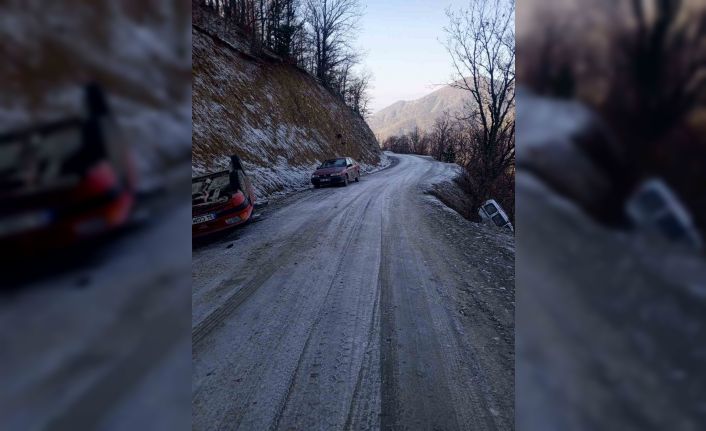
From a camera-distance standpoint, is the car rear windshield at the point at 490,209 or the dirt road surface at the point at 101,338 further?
the car rear windshield at the point at 490,209

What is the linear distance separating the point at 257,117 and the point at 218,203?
11666 millimetres

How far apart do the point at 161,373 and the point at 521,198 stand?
1.23m

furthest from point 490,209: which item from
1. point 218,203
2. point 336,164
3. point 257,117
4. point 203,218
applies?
point 257,117

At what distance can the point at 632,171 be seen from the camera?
2.90ft

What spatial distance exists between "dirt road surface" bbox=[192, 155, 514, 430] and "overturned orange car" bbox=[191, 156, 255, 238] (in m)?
0.37

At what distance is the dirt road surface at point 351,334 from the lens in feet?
7.13

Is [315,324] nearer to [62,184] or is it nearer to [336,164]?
[62,184]

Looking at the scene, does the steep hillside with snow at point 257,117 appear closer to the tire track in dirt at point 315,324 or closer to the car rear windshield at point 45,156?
the tire track in dirt at point 315,324

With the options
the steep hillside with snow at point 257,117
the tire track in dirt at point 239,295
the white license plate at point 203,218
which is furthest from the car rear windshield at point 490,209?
the white license plate at point 203,218

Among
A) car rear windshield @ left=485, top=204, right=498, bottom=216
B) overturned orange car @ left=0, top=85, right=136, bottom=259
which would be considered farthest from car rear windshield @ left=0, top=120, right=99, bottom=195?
car rear windshield @ left=485, top=204, right=498, bottom=216

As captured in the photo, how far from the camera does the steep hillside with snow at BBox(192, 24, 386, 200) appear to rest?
12.6 metres

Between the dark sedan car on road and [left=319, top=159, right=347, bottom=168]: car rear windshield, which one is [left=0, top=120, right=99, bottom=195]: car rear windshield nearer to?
the dark sedan car on road

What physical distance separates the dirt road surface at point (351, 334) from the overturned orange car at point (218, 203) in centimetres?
37

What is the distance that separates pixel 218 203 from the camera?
6.14 meters
